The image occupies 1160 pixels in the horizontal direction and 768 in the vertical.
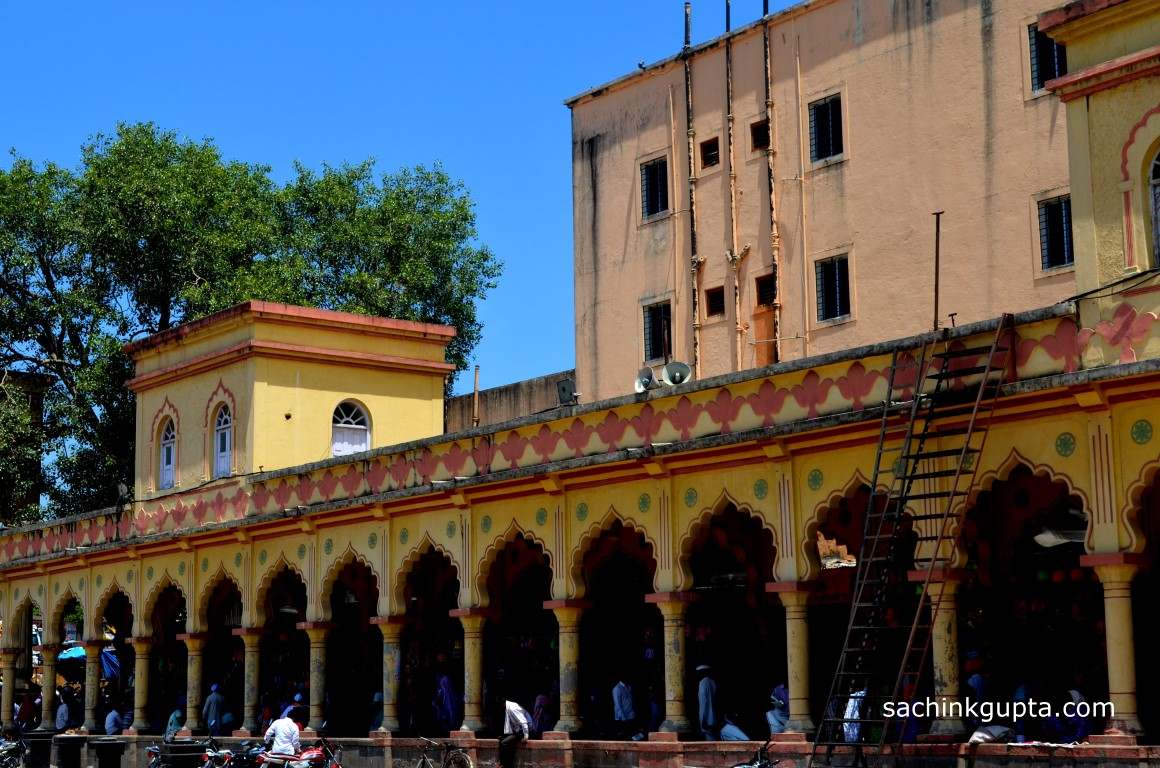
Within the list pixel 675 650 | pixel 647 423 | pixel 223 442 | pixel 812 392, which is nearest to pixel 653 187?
pixel 223 442

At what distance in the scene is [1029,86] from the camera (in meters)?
23.3

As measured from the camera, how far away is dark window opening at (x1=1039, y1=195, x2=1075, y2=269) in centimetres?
2288

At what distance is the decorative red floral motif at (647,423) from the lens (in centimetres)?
1789

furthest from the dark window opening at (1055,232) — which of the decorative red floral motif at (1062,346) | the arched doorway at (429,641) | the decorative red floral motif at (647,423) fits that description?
the arched doorway at (429,641)

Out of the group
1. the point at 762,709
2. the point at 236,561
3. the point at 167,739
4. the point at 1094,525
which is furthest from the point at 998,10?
the point at 167,739

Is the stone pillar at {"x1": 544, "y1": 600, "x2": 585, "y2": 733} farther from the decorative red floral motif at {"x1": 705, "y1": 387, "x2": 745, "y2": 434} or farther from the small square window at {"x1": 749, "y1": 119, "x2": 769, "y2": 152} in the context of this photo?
the small square window at {"x1": 749, "y1": 119, "x2": 769, "y2": 152}

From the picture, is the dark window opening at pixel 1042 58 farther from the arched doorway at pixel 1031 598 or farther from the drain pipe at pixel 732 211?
the arched doorway at pixel 1031 598

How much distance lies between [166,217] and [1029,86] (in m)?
20.5

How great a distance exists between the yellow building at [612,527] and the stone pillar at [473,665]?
4cm

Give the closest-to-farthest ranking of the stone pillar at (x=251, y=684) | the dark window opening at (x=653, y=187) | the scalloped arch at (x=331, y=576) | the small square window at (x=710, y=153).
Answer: the scalloped arch at (x=331, y=576) → the stone pillar at (x=251, y=684) → the small square window at (x=710, y=153) → the dark window opening at (x=653, y=187)

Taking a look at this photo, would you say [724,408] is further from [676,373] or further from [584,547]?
[584,547]

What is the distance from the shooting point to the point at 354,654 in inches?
1035

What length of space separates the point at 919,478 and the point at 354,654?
13.9 metres

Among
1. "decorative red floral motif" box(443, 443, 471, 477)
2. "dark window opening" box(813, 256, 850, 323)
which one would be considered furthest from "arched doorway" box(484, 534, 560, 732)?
"dark window opening" box(813, 256, 850, 323)
